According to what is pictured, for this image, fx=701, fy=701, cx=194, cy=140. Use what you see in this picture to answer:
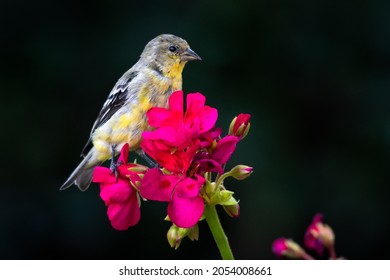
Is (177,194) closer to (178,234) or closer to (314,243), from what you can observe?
(178,234)

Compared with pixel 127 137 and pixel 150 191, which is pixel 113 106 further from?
pixel 150 191

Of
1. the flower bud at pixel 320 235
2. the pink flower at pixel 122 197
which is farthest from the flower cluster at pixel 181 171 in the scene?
the flower bud at pixel 320 235

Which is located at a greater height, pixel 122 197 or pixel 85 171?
pixel 122 197

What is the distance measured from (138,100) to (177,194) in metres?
1.22

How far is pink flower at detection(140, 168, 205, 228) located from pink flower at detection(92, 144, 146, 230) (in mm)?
75

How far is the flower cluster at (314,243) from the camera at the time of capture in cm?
166

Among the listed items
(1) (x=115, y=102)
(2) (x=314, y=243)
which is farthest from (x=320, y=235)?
(1) (x=115, y=102)

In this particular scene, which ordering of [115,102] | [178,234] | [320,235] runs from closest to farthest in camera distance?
[178,234]
[320,235]
[115,102]

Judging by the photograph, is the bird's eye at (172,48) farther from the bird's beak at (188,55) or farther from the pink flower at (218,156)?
the pink flower at (218,156)

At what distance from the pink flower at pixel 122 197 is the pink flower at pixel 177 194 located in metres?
0.07

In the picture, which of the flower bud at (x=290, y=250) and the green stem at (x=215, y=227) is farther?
the flower bud at (x=290, y=250)

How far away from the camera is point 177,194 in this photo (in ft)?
3.70

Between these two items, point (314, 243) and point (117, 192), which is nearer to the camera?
point (117, 192)

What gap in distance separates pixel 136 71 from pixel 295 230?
187 cm
